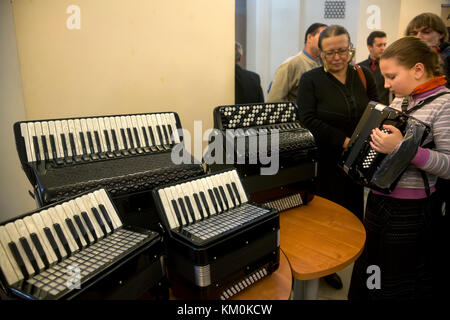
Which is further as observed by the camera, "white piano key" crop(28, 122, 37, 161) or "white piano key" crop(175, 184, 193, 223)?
"white piano key" crop(28, 122, 37, 161)

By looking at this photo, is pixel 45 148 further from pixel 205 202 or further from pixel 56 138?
pixel 205 202

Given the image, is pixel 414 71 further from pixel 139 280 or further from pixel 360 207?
pixel 139 280

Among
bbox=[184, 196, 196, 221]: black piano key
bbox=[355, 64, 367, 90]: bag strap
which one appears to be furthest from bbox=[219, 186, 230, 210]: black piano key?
bbox=[355, 64, 367, 90]: bag strap

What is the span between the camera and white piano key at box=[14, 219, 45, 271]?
824 millimetres

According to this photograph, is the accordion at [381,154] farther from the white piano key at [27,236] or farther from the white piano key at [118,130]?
the white piano key at [27,236]

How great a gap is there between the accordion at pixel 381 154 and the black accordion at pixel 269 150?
204 millimetres

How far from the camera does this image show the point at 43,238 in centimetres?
86

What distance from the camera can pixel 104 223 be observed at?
0.99 m

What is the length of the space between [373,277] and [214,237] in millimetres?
1094

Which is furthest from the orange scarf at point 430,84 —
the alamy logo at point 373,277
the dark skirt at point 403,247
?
the alamy logo at point 373,277

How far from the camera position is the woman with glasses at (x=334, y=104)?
1954 millimetres

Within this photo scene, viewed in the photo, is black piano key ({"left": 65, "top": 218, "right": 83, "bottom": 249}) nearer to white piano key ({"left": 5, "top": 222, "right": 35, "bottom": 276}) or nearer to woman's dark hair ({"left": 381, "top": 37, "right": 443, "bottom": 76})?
white piano key ({"left": 5, "top": 222, "right": 35, "bottom": 276})

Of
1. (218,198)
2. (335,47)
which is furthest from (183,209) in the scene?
(335,47)

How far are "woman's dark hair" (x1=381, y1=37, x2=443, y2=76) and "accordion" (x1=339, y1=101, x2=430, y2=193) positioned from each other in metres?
0.22
